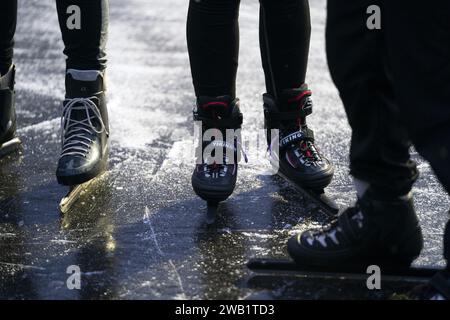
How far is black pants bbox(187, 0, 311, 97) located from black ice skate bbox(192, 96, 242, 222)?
0.05 metres

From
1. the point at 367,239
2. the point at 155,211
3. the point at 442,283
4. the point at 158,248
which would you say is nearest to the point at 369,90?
the point at 367,239

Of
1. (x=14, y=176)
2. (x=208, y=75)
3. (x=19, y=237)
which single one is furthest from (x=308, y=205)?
(x=14, y=176)

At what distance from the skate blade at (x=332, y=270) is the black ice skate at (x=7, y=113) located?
1.61 m

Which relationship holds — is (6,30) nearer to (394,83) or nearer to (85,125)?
(85,125)

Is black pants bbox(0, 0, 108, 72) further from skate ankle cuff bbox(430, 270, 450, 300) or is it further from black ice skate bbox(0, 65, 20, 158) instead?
skate ankle cuff bbox(430, 270, 450, 300)

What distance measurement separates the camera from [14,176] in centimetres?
338

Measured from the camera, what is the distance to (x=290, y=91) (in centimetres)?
307

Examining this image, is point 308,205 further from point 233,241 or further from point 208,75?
point 208,75

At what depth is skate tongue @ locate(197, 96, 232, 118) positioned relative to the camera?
288 cm

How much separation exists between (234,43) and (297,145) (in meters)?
0.49

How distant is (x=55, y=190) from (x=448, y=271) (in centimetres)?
172

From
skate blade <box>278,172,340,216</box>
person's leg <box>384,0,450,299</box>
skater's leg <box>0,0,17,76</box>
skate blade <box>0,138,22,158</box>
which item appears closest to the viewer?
person's leg <box>384,0,450,299</box>

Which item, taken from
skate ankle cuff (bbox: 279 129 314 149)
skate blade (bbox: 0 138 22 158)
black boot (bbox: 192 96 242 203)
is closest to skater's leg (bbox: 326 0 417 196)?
black boot (bbox: 192 96 242 203)

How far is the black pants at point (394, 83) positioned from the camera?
2045 millimetres
